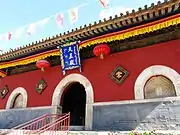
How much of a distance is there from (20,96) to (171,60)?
233 inches

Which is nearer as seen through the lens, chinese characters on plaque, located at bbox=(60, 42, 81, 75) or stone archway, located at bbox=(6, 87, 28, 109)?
chinese characters on plaque, located at bbox=(60, 42, 81, 75)

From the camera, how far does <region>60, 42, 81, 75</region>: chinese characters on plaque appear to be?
23.4 feet

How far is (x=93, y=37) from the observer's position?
21.9ft

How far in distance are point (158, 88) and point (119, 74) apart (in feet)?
3.81

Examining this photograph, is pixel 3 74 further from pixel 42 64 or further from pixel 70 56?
pixel 70 56

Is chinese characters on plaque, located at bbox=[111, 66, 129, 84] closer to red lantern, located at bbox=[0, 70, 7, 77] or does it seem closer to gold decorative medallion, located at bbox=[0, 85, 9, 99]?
gold decorative medallion, located at bbox=[0, 85, 9, 99]

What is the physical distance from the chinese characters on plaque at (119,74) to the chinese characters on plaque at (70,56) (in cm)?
→ 132

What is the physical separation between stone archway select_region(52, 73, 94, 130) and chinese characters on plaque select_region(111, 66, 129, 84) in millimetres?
851

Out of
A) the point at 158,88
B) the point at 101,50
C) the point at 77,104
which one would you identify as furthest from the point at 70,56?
the point at 77,104

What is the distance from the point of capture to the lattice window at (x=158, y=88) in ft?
18.3

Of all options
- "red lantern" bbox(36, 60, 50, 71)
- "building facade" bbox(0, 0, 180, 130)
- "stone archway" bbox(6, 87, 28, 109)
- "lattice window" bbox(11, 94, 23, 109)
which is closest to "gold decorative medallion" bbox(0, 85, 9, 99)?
"stone archway" bbox(6, 87, 28, 109)

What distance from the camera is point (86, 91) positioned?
22.4 feet

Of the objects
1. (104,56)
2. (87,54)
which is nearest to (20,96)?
(87,54)

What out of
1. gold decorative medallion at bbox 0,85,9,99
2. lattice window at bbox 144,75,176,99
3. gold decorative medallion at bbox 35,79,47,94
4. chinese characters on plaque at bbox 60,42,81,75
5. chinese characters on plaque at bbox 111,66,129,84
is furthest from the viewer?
gold decorative medallion at bbox 0,85,9,99
